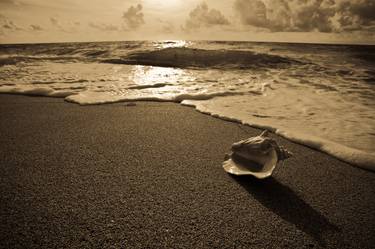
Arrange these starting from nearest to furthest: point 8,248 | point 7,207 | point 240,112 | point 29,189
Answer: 1. point 8,248
2. point 7,207
3. point 29,189
4. point 240,112

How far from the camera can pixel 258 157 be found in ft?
6.38

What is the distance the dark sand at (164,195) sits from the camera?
139cm

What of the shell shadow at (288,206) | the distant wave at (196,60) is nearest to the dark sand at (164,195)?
the shell shadow at (288,206)

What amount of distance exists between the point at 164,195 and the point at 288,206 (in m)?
0.81

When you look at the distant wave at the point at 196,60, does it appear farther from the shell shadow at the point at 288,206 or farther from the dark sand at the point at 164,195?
the shell shadow at the point at 288,206

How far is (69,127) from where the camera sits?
300 centimetres

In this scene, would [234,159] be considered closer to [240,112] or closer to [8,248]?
[8,248]

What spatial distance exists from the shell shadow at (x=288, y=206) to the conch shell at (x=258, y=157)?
0.26 feet

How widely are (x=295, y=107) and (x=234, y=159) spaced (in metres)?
2.45

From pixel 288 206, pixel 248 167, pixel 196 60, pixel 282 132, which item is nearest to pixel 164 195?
pixel 248 167

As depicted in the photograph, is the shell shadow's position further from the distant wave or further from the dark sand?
the distant wave

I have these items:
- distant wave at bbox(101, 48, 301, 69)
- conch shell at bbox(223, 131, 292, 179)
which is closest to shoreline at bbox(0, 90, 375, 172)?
conch shell at bbox(223, 131, 292, 179)

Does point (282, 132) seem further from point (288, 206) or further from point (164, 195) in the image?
point (164, 195)

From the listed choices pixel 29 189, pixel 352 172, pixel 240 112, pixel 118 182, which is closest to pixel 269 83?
pixel 240 112
